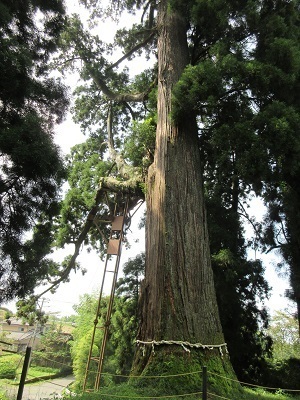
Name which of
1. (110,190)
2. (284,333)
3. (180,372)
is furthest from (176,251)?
(284,333)

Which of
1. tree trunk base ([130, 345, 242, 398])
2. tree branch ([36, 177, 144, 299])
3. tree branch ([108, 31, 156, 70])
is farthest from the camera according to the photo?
tree branch ([108, 31, 156, 70])

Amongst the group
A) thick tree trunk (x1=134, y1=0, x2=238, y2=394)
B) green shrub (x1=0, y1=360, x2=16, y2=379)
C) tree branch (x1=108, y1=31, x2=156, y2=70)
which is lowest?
green shrub (x1=0, y1=360, x2=16, y2=379)

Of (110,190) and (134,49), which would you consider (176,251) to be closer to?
(110,190)

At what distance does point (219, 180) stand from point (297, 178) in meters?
3.16

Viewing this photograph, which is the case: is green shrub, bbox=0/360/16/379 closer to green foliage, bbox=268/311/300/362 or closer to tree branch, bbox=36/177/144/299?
tree branch, bbox=36/177/144/299

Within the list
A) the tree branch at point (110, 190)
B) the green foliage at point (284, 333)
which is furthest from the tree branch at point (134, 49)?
the green foliage at point (284, 333)

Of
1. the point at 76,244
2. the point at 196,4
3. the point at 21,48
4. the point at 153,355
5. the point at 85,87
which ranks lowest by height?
the point at 153,355

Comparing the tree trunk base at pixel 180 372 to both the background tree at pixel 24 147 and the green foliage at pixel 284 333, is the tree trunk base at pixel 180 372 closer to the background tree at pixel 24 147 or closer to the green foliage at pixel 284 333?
the background tree at pixel 24 147

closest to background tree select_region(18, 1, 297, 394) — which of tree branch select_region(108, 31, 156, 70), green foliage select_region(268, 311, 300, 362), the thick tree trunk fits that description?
the thick tree trunk

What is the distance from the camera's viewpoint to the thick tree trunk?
12.6ft

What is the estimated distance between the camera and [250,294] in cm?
927

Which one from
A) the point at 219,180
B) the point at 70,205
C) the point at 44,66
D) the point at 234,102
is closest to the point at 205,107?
the point at 234,102

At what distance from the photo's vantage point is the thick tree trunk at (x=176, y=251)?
12.6 ft

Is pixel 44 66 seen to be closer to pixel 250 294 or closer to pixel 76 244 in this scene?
pixel 76 244
